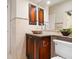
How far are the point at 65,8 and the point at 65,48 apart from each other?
3.59ft

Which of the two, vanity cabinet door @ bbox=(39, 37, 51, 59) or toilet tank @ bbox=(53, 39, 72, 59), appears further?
vanity cabinet door @ bbox=(39, 37, 51, 59)

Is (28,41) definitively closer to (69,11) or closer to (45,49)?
(45,49)

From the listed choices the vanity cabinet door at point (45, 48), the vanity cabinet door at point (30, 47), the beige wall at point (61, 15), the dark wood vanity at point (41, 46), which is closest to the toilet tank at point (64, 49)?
the dark wood vanity at point (41, 46)

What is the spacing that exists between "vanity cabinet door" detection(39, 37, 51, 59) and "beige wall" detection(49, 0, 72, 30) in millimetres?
583

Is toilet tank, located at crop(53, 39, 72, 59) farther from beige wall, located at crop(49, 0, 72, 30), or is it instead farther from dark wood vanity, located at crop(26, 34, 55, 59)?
beige wall, located at crop(49, 0, 72, 30)

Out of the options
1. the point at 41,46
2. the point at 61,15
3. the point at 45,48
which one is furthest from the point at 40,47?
the point at 61,15

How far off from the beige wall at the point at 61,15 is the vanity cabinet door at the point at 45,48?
22.9 inches

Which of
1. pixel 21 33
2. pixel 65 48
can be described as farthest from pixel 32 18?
pixel 65 48

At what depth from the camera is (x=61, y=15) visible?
2656 millimetres

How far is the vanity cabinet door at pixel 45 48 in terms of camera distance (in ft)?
7.77

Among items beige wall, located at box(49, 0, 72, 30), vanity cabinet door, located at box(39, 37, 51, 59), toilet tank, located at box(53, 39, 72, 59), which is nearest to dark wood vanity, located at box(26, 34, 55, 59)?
vanity cabinet door, located at box(39, 37, 51, 59)

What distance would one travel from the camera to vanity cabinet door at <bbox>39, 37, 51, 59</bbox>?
2367mm

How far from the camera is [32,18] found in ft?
10.4

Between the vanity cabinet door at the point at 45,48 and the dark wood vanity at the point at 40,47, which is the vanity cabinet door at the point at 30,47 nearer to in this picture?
the dark wood vanity at the point at 40,47
